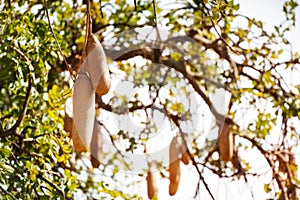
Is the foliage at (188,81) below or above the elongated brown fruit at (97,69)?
above

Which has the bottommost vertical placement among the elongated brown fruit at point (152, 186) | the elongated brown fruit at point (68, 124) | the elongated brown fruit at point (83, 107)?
the elongated brown fruit at point (83, 107)

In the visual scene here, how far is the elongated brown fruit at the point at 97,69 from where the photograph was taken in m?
0.53

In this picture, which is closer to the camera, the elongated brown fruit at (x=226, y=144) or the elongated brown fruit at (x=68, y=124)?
the elongated brown fruit at (x=68, y=124)

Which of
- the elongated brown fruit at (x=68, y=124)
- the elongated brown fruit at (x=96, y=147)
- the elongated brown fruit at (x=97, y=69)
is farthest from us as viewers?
the elongated brown fruit at (x=96, y=147)

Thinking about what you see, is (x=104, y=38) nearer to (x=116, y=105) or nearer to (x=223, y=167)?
(x=116, y=105)

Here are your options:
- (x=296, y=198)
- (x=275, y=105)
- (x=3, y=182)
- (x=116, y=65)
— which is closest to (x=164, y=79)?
(x=116, y=65)

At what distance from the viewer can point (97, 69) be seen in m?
0.54

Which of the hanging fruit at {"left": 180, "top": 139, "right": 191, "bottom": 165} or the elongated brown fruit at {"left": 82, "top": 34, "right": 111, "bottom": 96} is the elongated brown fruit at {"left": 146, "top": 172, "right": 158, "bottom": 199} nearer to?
the hanging fruit at {"left": 180, "top": 139, "right": 191, "bottom": 165}

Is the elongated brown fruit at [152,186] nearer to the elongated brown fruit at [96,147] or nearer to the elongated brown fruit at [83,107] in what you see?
the elongated brown fruit at [96,147]

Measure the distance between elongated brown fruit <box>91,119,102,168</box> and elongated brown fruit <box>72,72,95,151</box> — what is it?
70cm

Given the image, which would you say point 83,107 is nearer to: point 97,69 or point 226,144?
point 97,69

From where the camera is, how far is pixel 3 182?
92 cm

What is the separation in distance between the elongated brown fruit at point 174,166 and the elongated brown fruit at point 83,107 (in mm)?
698

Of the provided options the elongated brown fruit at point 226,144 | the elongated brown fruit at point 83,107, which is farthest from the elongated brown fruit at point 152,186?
the elongated brown fruit at point 83,107
